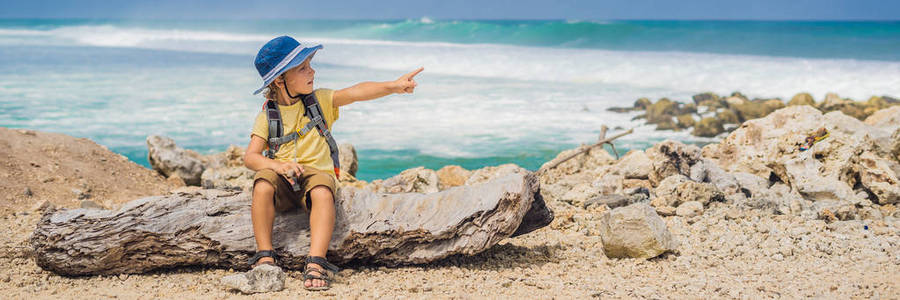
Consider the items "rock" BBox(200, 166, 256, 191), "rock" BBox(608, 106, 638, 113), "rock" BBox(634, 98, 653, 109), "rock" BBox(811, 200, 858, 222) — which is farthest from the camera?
"rock" BBox(634, 98, 653, 109)

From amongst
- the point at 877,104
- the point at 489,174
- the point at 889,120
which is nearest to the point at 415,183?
the point at 489,174

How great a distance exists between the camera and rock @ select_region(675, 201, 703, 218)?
16.7 ft

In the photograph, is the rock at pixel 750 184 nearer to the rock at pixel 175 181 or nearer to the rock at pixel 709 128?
the rock at pixel 175 181

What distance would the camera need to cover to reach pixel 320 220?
11.9 ft

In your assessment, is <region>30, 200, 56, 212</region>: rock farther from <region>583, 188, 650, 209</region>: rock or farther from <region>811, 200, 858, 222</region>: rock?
<region>811, 200, 858, 222</region>: rock

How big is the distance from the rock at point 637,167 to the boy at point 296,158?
11.2 ft

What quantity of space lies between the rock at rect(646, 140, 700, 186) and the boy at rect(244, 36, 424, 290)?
326 cm

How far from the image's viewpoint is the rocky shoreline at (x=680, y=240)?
365cm

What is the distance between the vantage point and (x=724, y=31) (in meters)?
40.1

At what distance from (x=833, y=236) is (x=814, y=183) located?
1117mm

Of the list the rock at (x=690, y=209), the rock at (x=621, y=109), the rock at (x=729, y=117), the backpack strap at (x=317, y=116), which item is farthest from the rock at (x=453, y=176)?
the rock at (x=621, y=109)

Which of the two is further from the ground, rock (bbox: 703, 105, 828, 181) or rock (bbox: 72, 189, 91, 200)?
rock (bbox: 703, 105, 828, 181)

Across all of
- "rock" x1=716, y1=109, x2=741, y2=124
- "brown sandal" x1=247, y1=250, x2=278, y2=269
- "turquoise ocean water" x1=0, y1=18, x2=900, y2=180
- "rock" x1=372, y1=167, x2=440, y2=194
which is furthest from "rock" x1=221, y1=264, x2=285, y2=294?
"rock" x1=716, y1=109, x2=741, y2=124

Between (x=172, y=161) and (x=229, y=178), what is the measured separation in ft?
2.89
